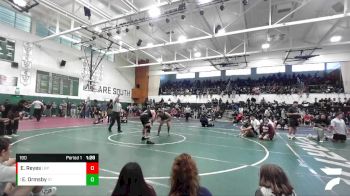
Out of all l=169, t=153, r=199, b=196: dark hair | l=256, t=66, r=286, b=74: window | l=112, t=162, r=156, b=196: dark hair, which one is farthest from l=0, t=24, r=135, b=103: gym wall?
l=169, t=153, r=199, b=196: dark hair

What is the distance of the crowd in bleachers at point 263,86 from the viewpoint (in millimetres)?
19531

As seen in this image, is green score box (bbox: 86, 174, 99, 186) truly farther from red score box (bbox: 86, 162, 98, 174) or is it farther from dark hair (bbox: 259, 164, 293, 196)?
dark hair (bbox: 259, 164, 293, 196)

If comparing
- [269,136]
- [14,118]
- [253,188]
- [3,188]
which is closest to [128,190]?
[3,188]

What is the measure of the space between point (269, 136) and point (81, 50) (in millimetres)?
20192

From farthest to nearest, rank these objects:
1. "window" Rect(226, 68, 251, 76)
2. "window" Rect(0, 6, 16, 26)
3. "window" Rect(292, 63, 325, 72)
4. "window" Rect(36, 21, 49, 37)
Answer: "window" Rect(226, 68, 251, 76) < "window" Rect(292, 63, 325, 72) < "window" Rect(36, 21, 49, 37) < "window" Rect(0, 6, 16, 26)

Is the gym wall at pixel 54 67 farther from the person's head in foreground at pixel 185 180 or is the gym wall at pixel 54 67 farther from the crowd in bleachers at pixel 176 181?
the person's head in foreground at pixel 185 180

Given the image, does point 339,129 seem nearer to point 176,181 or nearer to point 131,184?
point 176,181

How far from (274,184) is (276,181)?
36 mm

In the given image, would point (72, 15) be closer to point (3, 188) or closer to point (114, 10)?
point (114, 10)

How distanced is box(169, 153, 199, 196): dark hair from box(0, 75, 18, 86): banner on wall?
18.8 metres

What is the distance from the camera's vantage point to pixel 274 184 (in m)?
2.03

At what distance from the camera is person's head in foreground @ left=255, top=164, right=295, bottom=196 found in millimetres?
1962

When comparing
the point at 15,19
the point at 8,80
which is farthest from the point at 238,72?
the point at 8,80

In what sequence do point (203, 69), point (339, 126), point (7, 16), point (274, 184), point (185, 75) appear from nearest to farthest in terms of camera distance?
point (274, 184), point (339, 126), point (7, 16), point (203, 69), point (185, 75)
